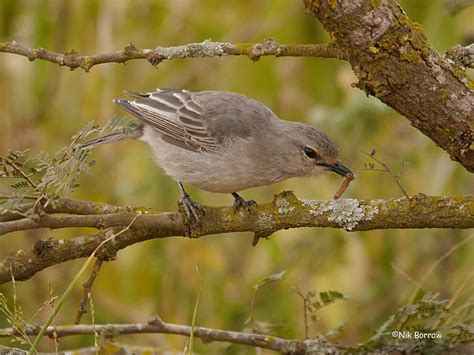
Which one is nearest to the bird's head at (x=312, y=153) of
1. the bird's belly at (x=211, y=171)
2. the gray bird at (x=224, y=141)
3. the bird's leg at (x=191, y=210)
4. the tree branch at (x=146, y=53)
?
the gray bird at (x=224, y=141)

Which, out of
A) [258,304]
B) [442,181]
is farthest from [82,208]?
[258,304]

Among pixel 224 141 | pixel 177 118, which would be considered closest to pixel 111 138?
pixel 177 118

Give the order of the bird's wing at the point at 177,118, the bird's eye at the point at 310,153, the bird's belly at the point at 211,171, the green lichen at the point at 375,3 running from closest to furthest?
the green lichen at the point at 375,3 → the bird's belly at the point at 211,171 → the bird's eye at the point at 310,153 → the bird's wing at the point at 177,118

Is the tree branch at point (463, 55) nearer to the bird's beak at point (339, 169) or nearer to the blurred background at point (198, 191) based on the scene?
the bird's beak at point (339, 169)

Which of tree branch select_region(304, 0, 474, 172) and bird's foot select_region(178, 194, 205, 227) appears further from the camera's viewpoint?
bird's foot select_region(178, 194, 205, 227)

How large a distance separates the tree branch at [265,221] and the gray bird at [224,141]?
1005 mm

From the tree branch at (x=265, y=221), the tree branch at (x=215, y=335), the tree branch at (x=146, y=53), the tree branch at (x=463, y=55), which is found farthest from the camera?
the tree branch at (x=215, y=335)

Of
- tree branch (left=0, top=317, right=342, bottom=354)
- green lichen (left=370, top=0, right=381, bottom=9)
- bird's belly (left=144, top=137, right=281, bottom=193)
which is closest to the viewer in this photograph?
green lichen (left=370, top=0, right=381, bottom=9)

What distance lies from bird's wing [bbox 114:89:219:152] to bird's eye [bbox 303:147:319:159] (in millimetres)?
554

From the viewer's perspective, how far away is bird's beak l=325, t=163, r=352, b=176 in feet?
16.3

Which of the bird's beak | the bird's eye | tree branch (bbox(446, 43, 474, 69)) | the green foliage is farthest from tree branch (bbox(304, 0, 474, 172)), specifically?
the bird's eye

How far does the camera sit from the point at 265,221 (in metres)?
3.62

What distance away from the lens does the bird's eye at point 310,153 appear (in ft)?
16.6

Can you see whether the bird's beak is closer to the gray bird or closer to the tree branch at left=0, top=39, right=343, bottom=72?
the gray bird
